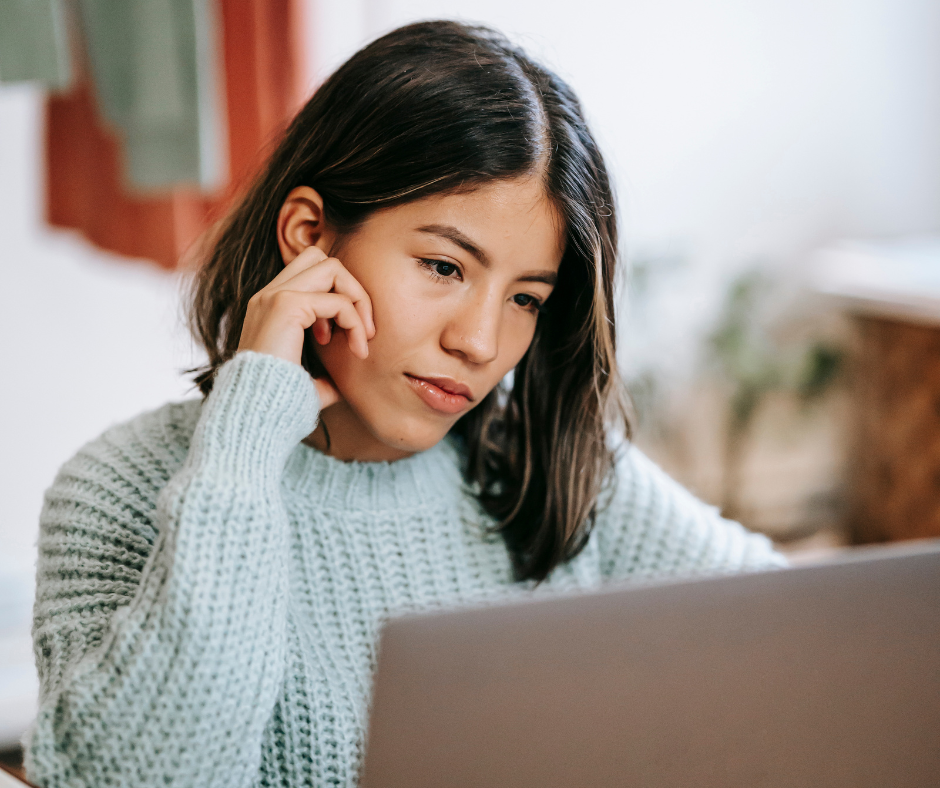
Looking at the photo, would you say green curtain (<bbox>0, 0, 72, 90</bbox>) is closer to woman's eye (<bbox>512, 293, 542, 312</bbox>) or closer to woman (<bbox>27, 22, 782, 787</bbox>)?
woman (<bbox>27, 22, 782, 787</bbox>)

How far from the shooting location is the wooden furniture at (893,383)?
7.16 feet

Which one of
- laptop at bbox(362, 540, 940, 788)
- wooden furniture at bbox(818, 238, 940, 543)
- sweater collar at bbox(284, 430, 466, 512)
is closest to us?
laptop at bbox(362, 540, 940, 788)

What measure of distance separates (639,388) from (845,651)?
6.62 ft

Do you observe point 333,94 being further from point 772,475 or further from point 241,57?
point 772,475

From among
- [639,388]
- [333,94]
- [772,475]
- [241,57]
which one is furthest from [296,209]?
[772,475]

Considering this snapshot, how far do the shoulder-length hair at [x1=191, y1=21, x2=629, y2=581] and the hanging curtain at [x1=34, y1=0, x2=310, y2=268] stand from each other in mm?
565

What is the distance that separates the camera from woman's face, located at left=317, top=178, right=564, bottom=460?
0.75 m

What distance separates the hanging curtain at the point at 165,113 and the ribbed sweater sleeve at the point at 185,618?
0.78 metres

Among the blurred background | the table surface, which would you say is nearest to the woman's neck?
the blurred background

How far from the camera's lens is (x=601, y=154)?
2.85ft

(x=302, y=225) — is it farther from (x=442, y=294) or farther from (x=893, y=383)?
(x=893, y=383)

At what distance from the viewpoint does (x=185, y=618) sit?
2.00 feet

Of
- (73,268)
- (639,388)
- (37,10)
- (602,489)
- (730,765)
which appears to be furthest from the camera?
(639,388)

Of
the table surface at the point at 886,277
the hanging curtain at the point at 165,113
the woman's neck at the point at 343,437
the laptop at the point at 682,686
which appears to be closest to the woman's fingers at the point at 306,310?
the woman's neck at the point at 343,437
